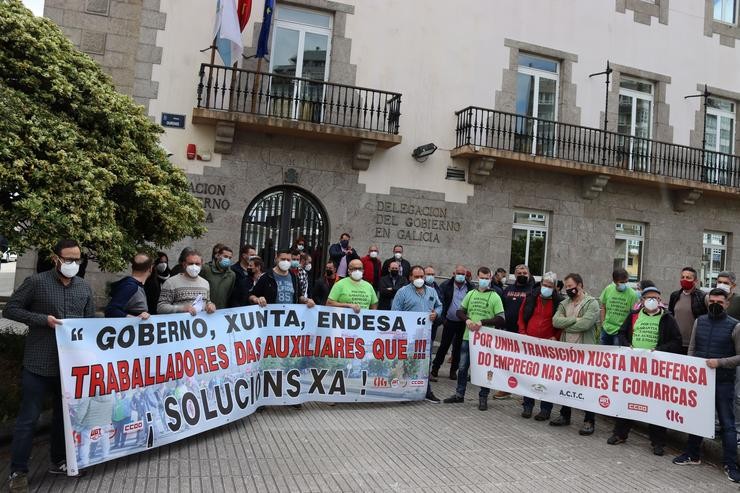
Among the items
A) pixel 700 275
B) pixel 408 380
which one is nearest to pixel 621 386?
pixel 408 380

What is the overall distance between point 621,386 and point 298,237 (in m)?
7.95

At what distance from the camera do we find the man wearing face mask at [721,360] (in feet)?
18.6

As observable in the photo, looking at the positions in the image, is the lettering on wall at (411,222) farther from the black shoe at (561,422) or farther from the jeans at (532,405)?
the black shoe at (561,422)

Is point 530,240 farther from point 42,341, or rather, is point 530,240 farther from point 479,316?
point 42,341

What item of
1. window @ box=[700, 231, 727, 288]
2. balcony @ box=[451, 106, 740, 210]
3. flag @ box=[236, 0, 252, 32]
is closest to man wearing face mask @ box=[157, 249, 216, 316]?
flag @ box=[236, 0, 252, 32]

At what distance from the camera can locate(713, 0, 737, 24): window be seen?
17.0m

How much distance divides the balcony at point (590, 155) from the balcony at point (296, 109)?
6.82 feet

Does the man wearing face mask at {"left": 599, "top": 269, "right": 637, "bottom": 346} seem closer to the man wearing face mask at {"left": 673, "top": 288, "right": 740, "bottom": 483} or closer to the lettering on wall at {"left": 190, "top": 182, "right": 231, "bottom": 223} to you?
the man wearing face mask at {"left": 673, "top": 288, "right": 740, "bottom": 483}

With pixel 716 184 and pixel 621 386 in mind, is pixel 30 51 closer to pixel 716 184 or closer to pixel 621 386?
pixel 621 386

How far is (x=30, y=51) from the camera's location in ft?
19.9

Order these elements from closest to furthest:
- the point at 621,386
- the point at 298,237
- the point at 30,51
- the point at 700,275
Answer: the point at 30,51, the point at 621,386, the point at 298,237, the point at 700,275

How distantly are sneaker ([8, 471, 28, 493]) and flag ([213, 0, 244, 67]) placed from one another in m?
9.19

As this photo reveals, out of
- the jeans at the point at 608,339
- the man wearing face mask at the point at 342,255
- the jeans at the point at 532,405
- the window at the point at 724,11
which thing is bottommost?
the jeans at the point at 532,405

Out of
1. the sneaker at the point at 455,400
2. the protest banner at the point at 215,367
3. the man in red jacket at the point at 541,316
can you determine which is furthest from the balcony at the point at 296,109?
the sneaker at the point at 455,400
